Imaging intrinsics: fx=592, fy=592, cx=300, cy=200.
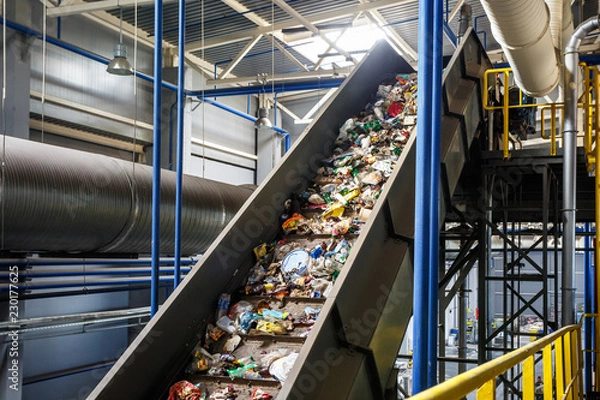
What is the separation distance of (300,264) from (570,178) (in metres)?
3.44

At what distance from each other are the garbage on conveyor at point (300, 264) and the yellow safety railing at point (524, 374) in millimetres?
1539

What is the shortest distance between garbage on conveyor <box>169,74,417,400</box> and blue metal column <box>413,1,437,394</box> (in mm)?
919

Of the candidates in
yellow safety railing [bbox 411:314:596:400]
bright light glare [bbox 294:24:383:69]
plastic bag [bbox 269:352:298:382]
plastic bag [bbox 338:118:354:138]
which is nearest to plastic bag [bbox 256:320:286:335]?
Answer: plastic bag [bbox 269:352:298:382]

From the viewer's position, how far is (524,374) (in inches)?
114

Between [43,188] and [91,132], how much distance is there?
6337 mm

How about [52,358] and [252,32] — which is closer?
[52,358]

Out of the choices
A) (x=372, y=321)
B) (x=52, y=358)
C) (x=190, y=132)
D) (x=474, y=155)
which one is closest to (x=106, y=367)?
(x=52, y=358)

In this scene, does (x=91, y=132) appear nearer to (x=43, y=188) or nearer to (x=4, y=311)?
(x=4, y=311)

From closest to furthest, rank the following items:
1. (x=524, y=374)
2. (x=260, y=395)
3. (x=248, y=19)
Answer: (x=524, y=374)
(x=260, y=395)
(x=248, y=19)

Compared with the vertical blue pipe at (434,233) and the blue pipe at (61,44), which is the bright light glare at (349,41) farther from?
the vertical blue pipe at (434,233)

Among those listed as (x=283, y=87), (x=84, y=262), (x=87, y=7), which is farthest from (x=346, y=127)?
(x=283, y=87)

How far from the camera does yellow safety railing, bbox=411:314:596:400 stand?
4.99 ft

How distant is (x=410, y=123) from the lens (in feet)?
20.0

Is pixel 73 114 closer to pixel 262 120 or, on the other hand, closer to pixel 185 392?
pixel 262 120
